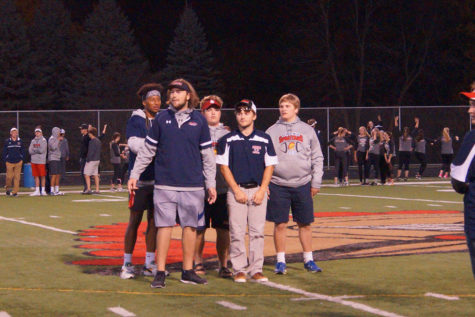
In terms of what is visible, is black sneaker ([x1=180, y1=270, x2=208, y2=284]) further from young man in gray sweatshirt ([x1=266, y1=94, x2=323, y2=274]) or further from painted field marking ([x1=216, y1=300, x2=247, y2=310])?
young man in gray sweatshirt ([x1=266, y1=94, x2=323, y2=274])

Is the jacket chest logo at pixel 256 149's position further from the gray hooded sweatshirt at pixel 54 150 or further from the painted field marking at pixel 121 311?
the gray hooded sweatshirt at pixel 54 150

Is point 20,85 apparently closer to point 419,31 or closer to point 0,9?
point 0,9

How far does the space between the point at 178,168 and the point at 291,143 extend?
63.4 inches

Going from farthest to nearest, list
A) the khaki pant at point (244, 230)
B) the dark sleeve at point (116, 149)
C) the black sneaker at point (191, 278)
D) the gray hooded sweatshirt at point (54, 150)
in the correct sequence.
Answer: the dark sleeve at point (116, 149) → the gray hooded sweatshirt at point (54, 150) → the khaki pant at point (244, 230) → the black sneaker at point (191, 278)

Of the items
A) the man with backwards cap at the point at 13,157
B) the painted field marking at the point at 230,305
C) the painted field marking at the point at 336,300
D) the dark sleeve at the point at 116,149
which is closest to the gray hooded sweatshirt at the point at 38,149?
the man with backwards cap at the point at 13,157

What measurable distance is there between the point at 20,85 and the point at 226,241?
54.9 m

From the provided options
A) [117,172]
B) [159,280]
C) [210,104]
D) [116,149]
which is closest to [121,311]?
[159,280]

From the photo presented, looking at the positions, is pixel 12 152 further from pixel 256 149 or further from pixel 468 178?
pixel 468 178

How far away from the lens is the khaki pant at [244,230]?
936cm

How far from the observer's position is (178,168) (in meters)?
8.94

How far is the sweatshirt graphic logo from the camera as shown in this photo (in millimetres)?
9971

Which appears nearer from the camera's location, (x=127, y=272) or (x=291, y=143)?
(x=127, y=272)

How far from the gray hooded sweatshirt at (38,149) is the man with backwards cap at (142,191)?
14222 mm

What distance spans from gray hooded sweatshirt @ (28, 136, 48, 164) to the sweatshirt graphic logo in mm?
14648
